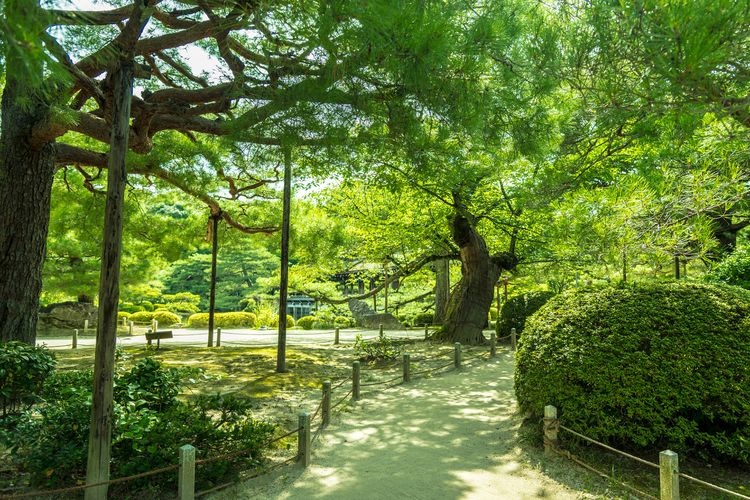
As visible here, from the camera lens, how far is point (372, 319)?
23.2 meters

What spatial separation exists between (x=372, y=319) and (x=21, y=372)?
18.9 m

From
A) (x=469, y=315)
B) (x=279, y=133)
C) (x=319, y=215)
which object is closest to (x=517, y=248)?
(x=469, y=315)

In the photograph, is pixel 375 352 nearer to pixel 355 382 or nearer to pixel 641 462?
pixel 355 382

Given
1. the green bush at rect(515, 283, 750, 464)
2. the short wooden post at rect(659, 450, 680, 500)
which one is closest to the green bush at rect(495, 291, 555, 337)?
the green bush at rect(515, 283, 750, 464)

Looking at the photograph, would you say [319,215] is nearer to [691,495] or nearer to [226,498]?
[226,498]

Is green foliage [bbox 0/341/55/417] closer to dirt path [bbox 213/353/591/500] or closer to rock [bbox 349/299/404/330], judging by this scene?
dirt path [bbox 213/353/591/500]

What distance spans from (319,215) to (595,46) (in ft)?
37.9

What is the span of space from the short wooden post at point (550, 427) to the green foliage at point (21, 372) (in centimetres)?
501

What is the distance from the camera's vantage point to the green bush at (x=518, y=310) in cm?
1431

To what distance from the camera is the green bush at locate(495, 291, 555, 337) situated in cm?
1431

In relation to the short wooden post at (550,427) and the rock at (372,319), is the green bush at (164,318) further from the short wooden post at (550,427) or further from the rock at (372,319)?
the short wooden post at (550,427)

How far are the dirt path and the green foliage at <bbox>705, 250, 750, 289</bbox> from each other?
4585mm

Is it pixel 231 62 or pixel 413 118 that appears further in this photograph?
pixel 231 62

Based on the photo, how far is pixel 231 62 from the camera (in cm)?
598
